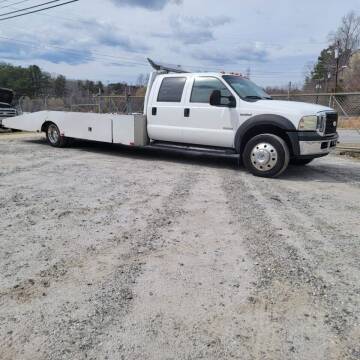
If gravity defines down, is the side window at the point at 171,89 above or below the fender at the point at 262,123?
above

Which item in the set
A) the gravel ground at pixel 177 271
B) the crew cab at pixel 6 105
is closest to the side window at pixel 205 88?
the gravel ground at pixel 177 271

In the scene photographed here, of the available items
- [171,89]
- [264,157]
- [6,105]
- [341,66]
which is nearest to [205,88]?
[171,89]

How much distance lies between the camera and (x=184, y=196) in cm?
607

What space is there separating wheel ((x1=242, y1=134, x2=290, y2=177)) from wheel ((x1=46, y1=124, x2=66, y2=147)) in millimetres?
5787

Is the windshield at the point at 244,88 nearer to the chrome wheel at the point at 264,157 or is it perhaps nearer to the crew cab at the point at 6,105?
→ the chrome wheel at the point at 264,157

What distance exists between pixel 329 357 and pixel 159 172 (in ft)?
19.3

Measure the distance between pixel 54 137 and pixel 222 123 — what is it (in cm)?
560

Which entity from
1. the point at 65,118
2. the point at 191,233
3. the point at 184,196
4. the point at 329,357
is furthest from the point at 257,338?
the point at 65,118

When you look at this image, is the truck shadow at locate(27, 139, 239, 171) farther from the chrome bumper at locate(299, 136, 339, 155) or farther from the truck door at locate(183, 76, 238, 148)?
the chrome bumper at locate(299, 136, 339, 155)

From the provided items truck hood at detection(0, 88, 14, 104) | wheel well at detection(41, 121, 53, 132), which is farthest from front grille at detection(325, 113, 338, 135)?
truck hood at detection(0, 88, 14, 104)

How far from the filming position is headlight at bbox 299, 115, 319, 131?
24.0ft

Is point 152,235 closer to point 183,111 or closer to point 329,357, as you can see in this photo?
A: point 329,357

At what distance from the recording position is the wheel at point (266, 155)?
293 inches

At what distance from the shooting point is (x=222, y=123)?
8.17 m
